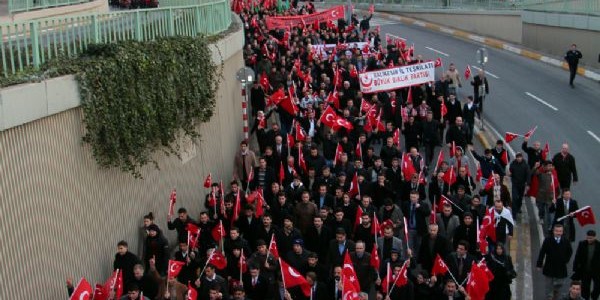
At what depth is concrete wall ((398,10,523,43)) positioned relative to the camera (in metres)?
42.6

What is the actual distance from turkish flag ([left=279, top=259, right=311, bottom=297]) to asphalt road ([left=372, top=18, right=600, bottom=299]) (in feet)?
12.9

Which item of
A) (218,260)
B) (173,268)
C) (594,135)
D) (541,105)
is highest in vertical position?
(173,268)

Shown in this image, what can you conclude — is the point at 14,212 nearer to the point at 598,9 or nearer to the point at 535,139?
the point at 535,139

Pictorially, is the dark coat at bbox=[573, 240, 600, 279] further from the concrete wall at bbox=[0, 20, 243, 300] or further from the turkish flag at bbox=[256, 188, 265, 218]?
the concrete wall at bbox=[0, 20, 243, 300]

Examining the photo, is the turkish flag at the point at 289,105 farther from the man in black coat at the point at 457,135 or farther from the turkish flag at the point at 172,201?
the turkish flag at the point at 172,201

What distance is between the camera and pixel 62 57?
12.4m

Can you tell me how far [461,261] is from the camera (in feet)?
42.1

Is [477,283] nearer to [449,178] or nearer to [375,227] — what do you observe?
[375,227]

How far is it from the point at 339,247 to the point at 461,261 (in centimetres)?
167

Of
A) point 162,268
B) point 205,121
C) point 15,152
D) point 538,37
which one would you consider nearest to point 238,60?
point 205,121

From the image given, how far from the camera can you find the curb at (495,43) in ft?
109

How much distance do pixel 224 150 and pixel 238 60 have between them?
3287 mm

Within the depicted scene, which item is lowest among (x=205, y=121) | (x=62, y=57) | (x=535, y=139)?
(x=535, y=139)

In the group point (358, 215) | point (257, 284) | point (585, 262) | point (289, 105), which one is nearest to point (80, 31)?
point (257, 284)
